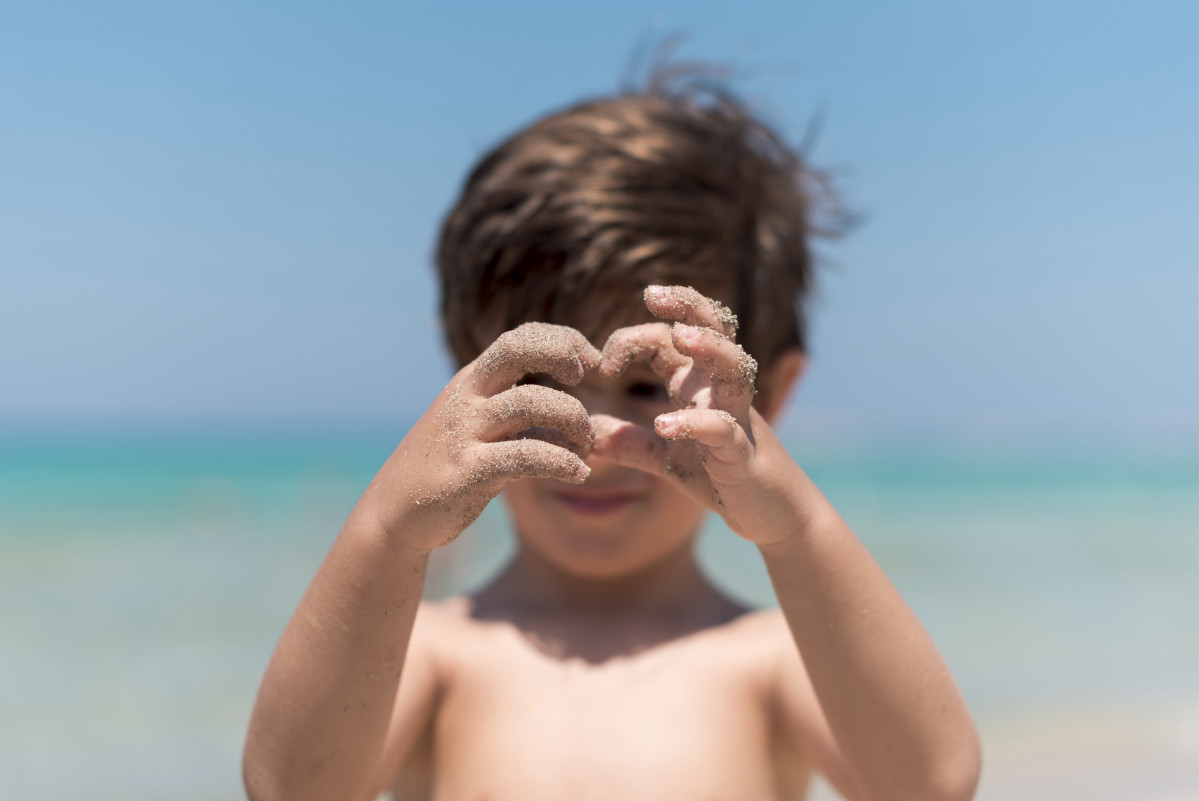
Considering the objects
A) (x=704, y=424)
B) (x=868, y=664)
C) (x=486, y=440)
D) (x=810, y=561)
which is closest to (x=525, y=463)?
(x=486, y=440)

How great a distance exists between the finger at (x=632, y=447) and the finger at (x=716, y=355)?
0.17m

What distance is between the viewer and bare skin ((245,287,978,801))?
985 millimetres

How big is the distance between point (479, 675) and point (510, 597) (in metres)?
0.20

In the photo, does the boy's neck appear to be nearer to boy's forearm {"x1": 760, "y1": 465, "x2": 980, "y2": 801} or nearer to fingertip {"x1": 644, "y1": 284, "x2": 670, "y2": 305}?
boy's forearm {"x1": 760, "y1": 465, "x2": 980, "y2": 801}

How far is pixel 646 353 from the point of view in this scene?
1.06m

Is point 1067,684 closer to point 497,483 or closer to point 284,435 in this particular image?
point 497,483

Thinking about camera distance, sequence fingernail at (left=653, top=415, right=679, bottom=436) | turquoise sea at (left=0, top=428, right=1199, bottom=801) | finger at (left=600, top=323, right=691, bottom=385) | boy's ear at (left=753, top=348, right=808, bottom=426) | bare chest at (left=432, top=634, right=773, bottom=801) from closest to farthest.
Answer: fingernail at (left=653, top=415, right=679, bottom=436)
finger at (left=600, top=323, right=691, bottom=385)
bare chest at (left=432, top=634, right=773, bottom=801)
boy's ear at (left=753, top=348, right=808, bottom=426)
turquoise sea at (left=0, top=428, right=1199, bottom=801)

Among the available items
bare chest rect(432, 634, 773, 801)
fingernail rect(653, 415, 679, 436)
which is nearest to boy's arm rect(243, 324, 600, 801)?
fingernail rect(653, 415, 679, 436)

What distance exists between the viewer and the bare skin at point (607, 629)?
3.23ft

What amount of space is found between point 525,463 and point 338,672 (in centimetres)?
38

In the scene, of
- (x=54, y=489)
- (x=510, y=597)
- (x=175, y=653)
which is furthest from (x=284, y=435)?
(x=510, y=597)

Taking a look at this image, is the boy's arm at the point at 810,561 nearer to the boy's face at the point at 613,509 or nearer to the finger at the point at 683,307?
the finger at the point at 683,307

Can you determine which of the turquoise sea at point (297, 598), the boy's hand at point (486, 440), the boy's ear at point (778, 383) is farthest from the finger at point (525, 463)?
the turquoise sea at point (297, 598)

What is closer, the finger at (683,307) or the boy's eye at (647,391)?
the finger at (683,307)
